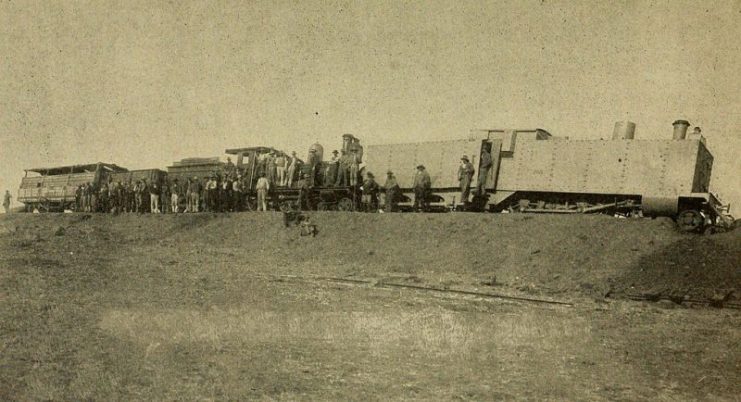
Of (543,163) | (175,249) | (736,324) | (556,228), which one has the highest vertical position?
(543,163)

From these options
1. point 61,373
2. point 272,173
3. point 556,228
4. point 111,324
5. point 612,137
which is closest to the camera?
point 61,373

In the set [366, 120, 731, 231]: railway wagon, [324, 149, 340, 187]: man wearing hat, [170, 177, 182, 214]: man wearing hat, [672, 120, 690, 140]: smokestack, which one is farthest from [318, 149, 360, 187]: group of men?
[672, 120, 690, 140]: smokestack

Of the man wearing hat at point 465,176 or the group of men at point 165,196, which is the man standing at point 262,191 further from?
the man wearing hat at point 465,176

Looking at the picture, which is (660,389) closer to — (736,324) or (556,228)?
(736,324)

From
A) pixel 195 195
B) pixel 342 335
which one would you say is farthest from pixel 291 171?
pixel 342 335

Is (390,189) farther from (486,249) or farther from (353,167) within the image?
A: (486,249)

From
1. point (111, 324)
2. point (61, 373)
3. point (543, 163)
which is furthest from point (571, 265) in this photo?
point (61, 373)

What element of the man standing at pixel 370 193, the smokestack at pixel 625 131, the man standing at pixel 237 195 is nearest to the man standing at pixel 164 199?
the man standing at pixel 237 195
